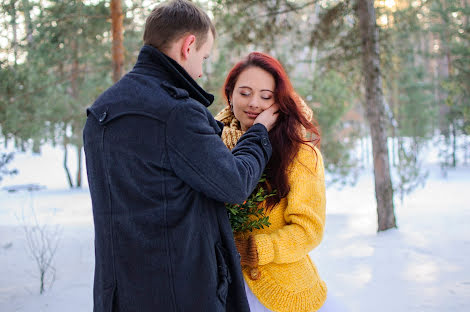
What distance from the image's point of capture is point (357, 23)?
729 cm

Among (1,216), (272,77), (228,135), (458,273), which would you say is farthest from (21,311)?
(1,216)

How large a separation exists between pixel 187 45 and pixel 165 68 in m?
0.12

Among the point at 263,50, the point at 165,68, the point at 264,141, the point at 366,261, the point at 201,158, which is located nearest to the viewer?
the point at 201,158

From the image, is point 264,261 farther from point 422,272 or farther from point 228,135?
point 422,272

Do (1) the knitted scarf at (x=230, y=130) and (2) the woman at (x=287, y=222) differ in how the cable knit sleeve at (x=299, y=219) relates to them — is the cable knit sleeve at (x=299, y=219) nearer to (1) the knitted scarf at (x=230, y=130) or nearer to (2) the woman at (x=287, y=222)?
(2) the woman at (x=287, y=222)

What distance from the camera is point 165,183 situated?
4.41ft

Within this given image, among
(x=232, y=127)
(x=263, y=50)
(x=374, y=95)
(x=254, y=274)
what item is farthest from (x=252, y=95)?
(x=263, y=50)

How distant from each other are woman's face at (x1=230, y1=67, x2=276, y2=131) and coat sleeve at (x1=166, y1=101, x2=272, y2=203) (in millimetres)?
860

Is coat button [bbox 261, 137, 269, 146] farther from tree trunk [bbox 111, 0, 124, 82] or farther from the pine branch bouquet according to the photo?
tree trunk [bbox 111, 0, 124, 82]

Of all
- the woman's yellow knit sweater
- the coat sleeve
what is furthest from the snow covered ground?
the coat sleeve

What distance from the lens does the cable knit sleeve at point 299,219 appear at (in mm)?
1893

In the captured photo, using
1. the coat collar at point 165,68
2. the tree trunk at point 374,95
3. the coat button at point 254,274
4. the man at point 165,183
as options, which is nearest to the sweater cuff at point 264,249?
the coat button at point 254,274

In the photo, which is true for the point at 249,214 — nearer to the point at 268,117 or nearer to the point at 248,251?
the point at 248,251

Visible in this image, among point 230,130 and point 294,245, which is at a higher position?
point 230,130
